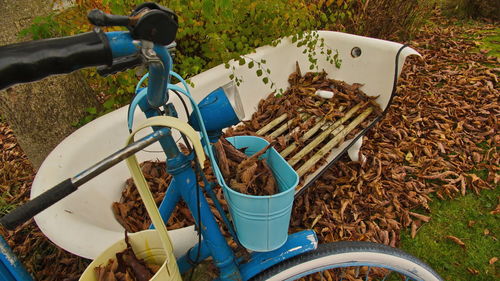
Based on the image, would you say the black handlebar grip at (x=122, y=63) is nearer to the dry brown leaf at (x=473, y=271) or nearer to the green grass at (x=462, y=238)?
the green grass at (x=462, y=238)

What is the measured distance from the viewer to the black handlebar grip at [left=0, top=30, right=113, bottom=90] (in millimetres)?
476

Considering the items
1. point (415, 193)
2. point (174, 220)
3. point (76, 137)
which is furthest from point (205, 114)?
Answer: point (415, 193)

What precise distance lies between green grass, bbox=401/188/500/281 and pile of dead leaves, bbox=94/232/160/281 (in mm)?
1453

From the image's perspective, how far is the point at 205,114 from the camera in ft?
2.92

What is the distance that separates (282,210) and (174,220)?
0.90m

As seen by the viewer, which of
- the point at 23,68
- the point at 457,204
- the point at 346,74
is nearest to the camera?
the point at 23,68

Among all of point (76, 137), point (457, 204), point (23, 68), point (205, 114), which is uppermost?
point (23, 68)

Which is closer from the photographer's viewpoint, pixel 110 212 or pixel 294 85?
pixel 110 212

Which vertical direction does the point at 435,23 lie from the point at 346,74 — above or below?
below

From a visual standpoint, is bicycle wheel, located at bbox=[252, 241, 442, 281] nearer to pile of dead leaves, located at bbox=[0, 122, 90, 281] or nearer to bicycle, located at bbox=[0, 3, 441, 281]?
bicycle, located at bbox=[0, 3, 441, 281]

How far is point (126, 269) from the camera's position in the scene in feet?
2.96

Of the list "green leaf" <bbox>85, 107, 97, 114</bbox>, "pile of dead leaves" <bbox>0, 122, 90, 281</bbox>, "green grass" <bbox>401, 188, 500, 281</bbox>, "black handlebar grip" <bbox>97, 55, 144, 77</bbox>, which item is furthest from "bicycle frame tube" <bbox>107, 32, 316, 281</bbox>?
"green grass" <bbox>401, 188, 500, 281</bbox>

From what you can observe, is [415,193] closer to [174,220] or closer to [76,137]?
[174,220]

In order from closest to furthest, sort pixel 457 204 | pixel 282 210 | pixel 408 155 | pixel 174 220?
pixel 282 210 < pixel 174 220 < pixel 457 204 < pixel 408 155
